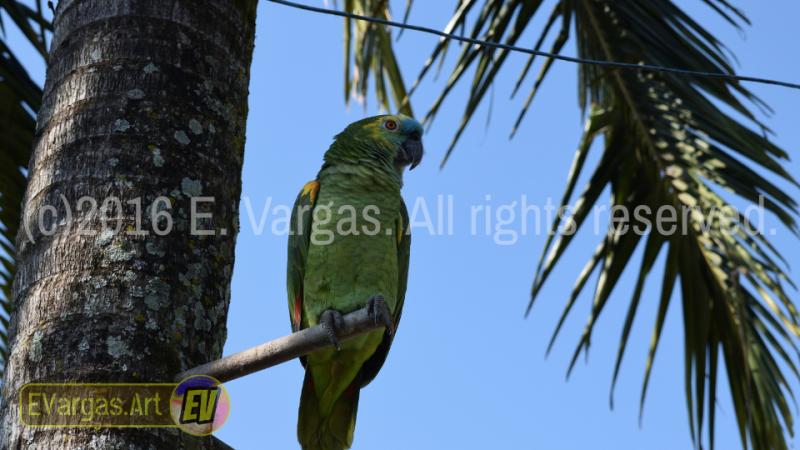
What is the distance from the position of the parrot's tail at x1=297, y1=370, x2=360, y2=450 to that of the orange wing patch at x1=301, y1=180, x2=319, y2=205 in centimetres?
76

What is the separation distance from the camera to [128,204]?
2240mm

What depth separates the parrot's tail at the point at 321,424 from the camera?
11.0 feet

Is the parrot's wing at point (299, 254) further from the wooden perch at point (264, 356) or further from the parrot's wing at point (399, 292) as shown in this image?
the wooden perch at point (264, 356)

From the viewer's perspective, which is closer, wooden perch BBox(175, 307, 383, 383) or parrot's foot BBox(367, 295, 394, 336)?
wooden perch BBox(175, 307, 383, 383)

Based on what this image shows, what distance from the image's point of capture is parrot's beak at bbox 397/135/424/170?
4059 millimetres

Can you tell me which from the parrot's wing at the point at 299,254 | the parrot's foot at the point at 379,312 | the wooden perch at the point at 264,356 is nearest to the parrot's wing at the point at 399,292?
the parrot's wing at the point at 299,254

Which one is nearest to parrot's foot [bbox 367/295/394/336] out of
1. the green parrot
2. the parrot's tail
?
the green parrot

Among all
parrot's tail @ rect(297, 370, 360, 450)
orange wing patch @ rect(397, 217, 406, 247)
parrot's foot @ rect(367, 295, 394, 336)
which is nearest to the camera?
parrot's foot @ rect(367, 295, 394, 336)

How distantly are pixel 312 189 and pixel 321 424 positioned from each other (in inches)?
39.6

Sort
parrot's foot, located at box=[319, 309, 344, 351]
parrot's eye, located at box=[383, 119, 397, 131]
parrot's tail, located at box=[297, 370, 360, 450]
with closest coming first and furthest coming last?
parrot's foot, located at box=[319, 309, 344, 351], parrot's tail, located at box=[297, 370, 360, 450], parrot's eye, located at box=[383, 119, 397, 131]

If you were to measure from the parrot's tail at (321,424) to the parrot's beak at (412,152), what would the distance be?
3.84 ft

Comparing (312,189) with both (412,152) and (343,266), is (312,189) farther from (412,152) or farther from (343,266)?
(412,152)

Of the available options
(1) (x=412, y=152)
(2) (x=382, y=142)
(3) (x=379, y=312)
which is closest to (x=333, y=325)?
(3) (x=379, y=312)

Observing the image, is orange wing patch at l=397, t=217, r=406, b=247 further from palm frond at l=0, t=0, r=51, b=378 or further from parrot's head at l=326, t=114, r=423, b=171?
palm frond at l=0, t=0, r=51, b=378
